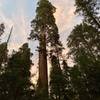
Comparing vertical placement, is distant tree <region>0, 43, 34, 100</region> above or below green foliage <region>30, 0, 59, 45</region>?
below

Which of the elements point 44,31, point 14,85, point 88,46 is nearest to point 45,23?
point 44,31

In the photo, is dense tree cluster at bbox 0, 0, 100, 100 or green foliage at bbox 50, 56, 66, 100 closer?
dense tree cluster at bbox 0, 0, 100, 100

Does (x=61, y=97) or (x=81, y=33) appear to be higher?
(x=81, y=33)

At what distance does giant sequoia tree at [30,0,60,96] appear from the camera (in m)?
37.6

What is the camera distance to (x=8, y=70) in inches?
1077

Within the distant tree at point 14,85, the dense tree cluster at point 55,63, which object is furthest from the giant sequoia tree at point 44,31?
the distant tree at point 14,85

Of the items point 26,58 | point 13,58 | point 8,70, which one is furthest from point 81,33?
point 8,70

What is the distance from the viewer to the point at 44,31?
3847 cm

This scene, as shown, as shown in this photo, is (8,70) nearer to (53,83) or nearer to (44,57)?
(53,83)

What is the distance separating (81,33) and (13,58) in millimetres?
9386

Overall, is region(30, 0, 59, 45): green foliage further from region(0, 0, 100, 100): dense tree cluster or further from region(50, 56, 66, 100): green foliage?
region(50, 56, 66, 100): green foliage

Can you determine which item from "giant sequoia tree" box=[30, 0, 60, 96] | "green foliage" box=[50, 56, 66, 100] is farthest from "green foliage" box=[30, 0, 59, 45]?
"green foliage" box=[50, 56, 66, 100]

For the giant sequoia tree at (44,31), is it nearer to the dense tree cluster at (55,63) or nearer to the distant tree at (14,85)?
the dense tree cluster at (55,63)

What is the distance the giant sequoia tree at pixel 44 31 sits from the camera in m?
37.6
